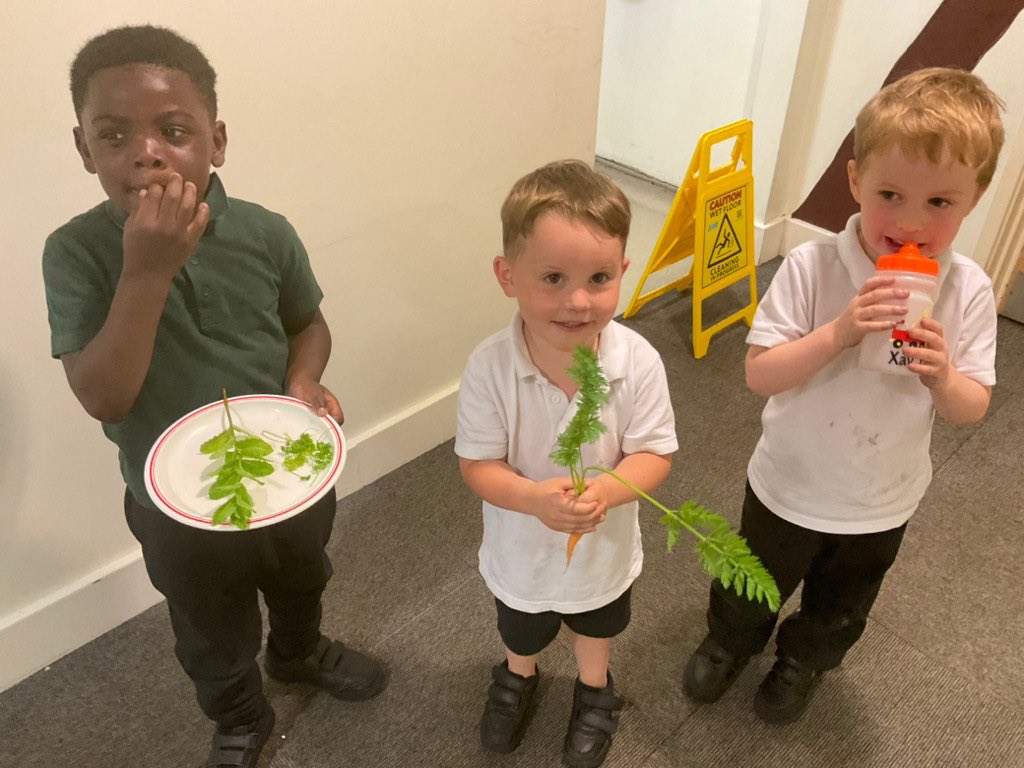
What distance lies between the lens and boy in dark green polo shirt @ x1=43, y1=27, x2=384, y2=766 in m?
0.85

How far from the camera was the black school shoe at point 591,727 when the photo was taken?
4.58 ft

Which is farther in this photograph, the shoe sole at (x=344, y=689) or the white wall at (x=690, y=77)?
the white wall at (x=690, y=77)

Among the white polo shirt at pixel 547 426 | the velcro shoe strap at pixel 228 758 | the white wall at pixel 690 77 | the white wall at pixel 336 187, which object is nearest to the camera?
the white polo shirt at pixel 547 426

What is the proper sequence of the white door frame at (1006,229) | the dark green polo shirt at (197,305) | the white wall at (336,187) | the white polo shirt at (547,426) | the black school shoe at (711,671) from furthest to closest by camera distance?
the white door frame at (1006,229), the black school shoe at (711,671), the white wall at (336,187), the white polo shirt at (547,426), the dark green polo shirt at (197,305)

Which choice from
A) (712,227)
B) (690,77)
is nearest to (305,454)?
(712,227)

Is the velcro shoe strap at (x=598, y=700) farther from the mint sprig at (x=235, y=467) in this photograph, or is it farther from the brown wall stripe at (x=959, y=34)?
the brown wall stripe at (x=959, y=34)

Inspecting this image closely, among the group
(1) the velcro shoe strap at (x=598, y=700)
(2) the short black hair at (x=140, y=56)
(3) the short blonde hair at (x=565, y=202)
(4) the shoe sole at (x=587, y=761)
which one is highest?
(2) the short black hair at (x=140, y=56)

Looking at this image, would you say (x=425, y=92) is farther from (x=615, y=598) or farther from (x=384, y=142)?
(x=615, y=598)

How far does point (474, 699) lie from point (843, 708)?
0.73 metres

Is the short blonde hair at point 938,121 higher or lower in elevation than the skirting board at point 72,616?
higher

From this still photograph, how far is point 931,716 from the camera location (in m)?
1.51

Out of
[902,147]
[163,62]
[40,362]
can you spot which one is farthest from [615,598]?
[40,362]

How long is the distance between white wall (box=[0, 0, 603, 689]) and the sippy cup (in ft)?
3.45

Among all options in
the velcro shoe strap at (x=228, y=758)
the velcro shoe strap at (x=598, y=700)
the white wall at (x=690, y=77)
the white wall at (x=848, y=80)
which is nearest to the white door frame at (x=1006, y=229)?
the white wall at (x=848, y=80)
